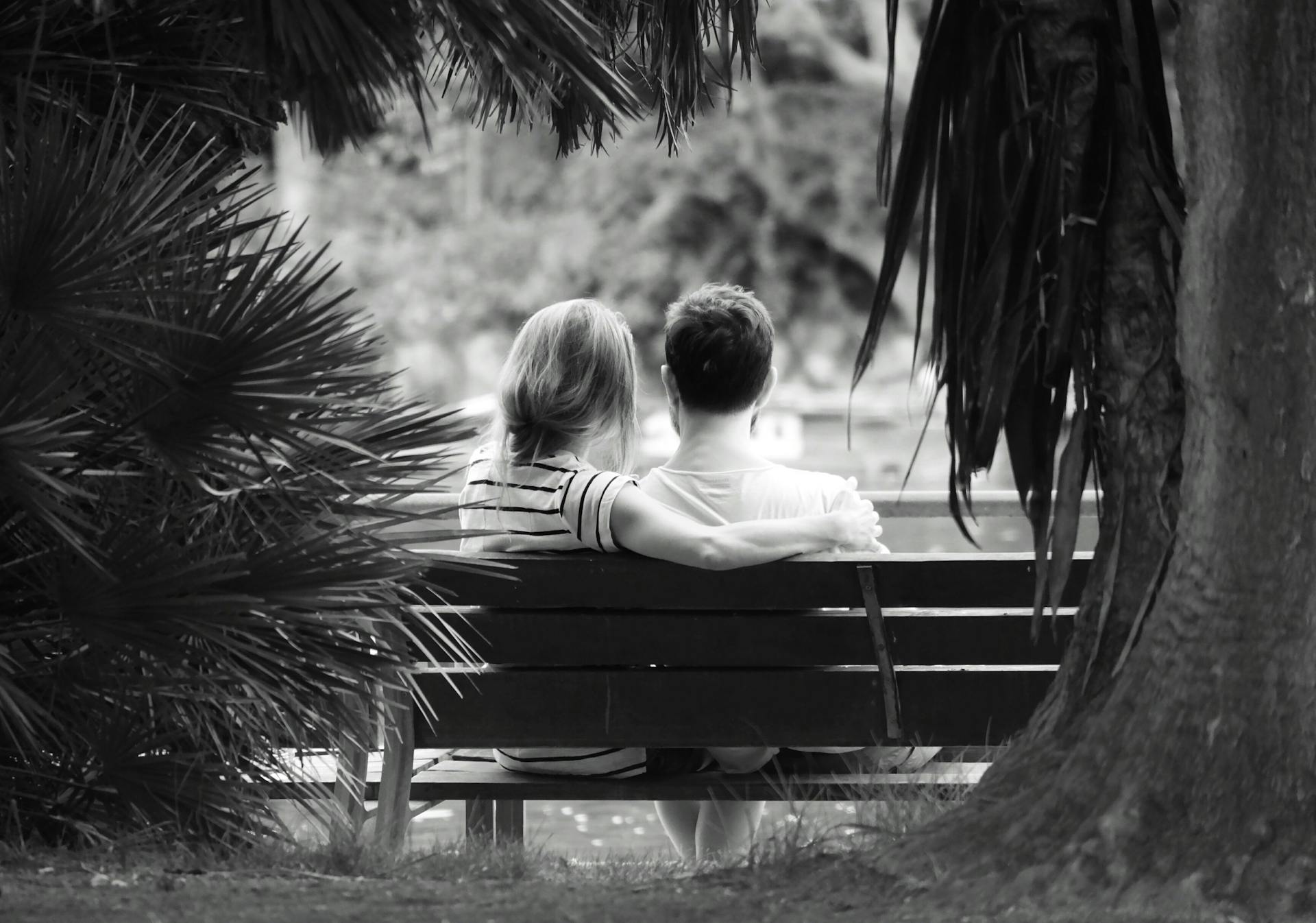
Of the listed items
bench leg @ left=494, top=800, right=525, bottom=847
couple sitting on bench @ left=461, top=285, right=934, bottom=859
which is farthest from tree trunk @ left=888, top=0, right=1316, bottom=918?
bench leg @ left=494, top=800, right=525, bottom=847

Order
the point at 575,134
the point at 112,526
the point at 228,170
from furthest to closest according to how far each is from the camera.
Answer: the point at 575,134, the point at 228,170, the point at 112,526

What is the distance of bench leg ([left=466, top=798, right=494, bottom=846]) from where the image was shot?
140 inches

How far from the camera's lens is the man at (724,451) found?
349 cm

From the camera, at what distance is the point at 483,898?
2.31 m

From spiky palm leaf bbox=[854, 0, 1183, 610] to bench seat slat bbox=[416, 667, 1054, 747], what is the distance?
2.12 feet

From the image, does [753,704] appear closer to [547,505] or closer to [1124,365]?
[547,505]

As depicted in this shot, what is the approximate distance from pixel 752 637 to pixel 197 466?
1.09 m

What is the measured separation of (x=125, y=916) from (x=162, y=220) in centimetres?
149

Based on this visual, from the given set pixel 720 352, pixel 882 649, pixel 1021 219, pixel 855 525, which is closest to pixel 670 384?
pixel 720 352

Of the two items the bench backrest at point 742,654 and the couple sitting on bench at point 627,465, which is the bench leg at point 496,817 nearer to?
the couple sitting on bench at point 627,465

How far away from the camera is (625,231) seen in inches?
891

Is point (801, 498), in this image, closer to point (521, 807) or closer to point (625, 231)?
point (521, 807)

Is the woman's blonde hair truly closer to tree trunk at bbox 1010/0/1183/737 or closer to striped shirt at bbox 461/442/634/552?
striped shirt at bbox 461/442/634/552

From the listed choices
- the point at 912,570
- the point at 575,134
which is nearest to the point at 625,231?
the point at 575,134
